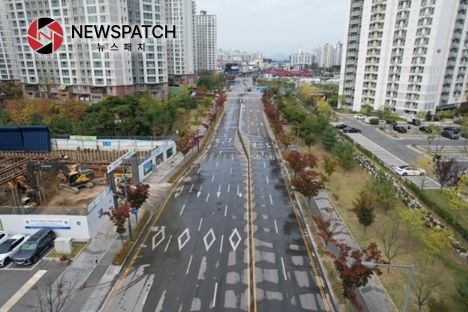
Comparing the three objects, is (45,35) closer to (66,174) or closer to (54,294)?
(66,174)

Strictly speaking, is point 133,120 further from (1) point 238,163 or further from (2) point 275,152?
(2) point 275,152

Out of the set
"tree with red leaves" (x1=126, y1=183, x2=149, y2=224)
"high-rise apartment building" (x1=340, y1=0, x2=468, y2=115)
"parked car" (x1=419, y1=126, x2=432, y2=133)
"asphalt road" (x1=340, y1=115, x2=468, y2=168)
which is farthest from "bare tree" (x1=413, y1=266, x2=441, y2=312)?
"high-rise apartment building" (x1=340, y1=0, x2=468, y2=115)

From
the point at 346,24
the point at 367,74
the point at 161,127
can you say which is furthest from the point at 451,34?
the point at 161,127

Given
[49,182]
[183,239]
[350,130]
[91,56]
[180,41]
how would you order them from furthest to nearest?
[180,41]
[91,56]
[350,130]
[49,182]
[183,239]

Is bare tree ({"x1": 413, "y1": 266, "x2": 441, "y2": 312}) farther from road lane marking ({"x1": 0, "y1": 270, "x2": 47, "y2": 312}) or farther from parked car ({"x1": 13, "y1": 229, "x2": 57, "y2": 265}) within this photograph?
parked car ({"x1": 13, "y1": 229, "x2": 57, "y2": 265})

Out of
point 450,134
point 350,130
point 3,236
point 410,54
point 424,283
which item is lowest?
point 424,283

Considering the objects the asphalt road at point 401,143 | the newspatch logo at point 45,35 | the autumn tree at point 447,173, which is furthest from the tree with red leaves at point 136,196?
the newspatch logo at point 45,35

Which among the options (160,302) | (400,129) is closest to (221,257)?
(160,302)

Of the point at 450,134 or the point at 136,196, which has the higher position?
the point at 136,196
